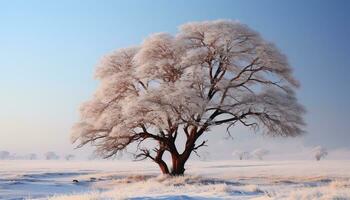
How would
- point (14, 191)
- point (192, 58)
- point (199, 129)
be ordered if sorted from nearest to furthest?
point (14, 191) < point (192, 58) < point (199, 129)

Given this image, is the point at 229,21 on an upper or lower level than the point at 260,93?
upper

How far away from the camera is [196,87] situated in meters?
31.5

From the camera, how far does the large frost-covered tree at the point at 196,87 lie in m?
31.6

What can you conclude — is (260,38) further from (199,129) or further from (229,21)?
(199,129)

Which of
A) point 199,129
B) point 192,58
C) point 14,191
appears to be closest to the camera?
point 14,191

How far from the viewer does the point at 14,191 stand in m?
28.6

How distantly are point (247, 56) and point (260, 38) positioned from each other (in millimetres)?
1666

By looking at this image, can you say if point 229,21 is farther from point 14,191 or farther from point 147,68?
point 14,191

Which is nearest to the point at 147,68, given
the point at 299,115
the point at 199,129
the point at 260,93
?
the point at 199,129

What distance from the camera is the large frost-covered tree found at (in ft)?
104

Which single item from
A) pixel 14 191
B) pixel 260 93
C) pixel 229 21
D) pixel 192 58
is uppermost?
pixel 229 21

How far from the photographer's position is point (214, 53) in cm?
3266

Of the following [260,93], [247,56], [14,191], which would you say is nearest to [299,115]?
[260,93]

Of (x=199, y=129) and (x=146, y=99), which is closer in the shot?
(x=146, y=99)
